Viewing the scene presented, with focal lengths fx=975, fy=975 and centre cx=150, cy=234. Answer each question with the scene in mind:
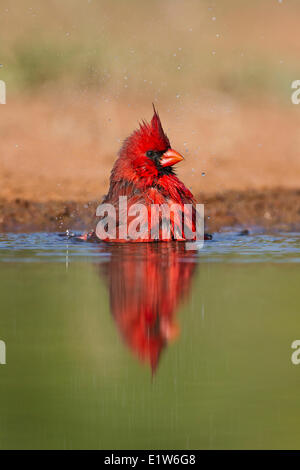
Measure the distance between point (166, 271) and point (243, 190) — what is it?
486cm

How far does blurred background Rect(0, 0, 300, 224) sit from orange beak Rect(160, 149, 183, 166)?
111 inches

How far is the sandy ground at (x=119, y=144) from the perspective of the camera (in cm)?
1077

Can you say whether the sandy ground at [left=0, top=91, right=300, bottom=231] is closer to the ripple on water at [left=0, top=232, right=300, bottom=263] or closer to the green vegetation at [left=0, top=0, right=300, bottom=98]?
the green vegetation at [left=0, top=0, right=300, bottom=98]

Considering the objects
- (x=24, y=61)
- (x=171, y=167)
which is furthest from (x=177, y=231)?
(x=24, y=61)

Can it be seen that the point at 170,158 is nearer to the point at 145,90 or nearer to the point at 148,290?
the point at 148,290

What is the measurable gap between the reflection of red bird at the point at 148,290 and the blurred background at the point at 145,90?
12.3 ft

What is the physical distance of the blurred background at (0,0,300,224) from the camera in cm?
1180

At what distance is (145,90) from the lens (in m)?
13.1

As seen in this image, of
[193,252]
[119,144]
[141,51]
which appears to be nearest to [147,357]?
[193,252]

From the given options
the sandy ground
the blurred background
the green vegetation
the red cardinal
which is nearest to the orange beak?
the red cardinal

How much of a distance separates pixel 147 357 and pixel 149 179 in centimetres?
368

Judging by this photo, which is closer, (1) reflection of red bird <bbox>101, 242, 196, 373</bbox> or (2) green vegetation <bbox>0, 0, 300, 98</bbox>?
(1) reflection of red bird <bbox>101, 242, 196, 373</bbox>

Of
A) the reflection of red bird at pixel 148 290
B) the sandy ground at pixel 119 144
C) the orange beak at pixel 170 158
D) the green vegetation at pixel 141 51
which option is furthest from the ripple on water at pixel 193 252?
the green vegetation at pixel 141 51

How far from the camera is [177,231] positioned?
315 inches
